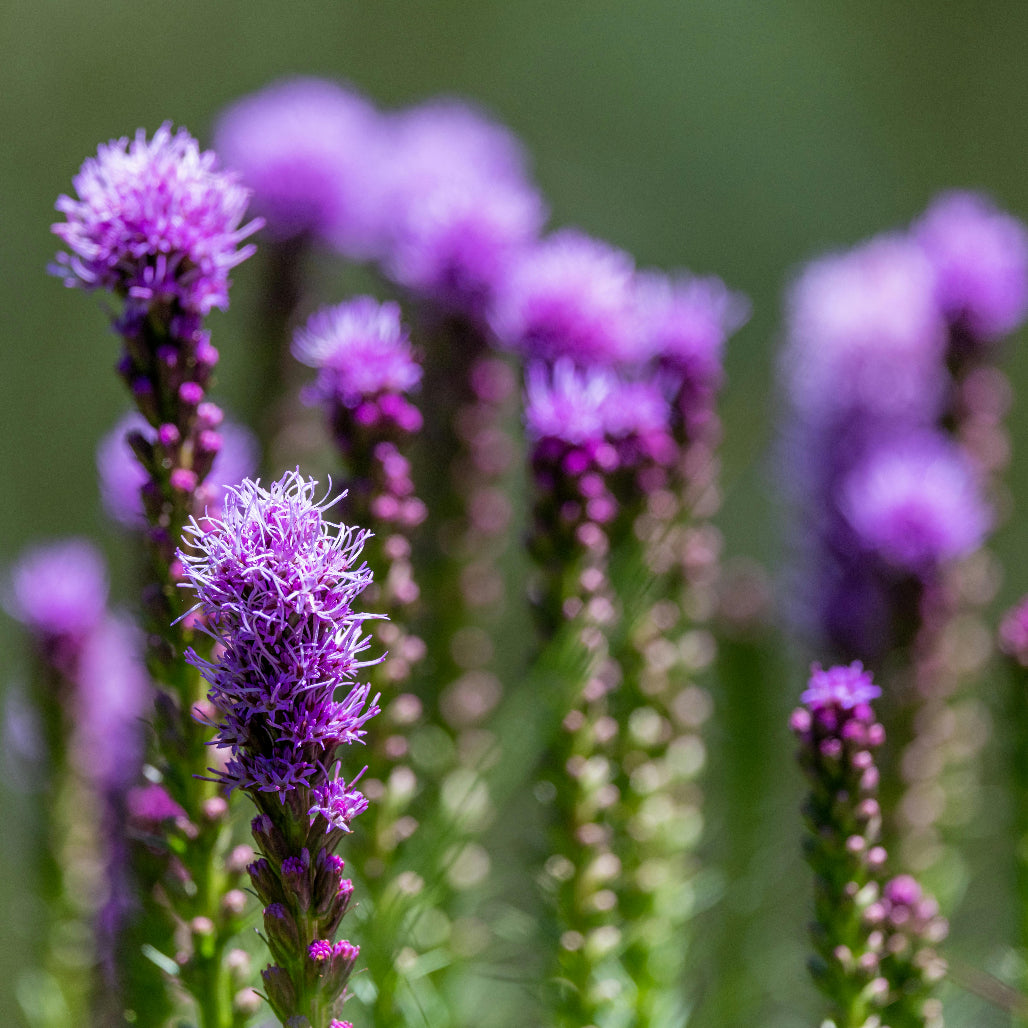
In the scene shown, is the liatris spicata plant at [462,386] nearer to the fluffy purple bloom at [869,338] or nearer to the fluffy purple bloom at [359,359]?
the fluffy purple bloom at [359,359]

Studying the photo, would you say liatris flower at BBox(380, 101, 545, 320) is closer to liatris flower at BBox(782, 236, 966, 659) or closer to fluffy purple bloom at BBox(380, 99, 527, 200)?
fluffy purple bloom at BBox(380, 99, 527, 200)

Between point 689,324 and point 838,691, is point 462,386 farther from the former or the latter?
point 838,691

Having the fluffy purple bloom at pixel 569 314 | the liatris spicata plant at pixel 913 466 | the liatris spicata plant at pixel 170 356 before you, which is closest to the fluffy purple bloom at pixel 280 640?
the liatris spicata plant at pixel 170 356

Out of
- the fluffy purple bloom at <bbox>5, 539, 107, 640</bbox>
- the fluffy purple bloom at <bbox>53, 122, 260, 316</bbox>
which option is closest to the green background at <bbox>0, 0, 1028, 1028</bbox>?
the fluffy purple bloom at <bbox>5, 539, 107, 640</bbox>

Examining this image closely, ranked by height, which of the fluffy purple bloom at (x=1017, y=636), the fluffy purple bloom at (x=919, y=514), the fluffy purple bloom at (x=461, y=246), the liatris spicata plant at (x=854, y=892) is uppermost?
the fluffy purple bloom at (x=461, y=246)

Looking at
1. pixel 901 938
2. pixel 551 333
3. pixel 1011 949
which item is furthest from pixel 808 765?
pixel 551 333

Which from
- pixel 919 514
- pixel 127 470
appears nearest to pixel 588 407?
pixel 919 514
